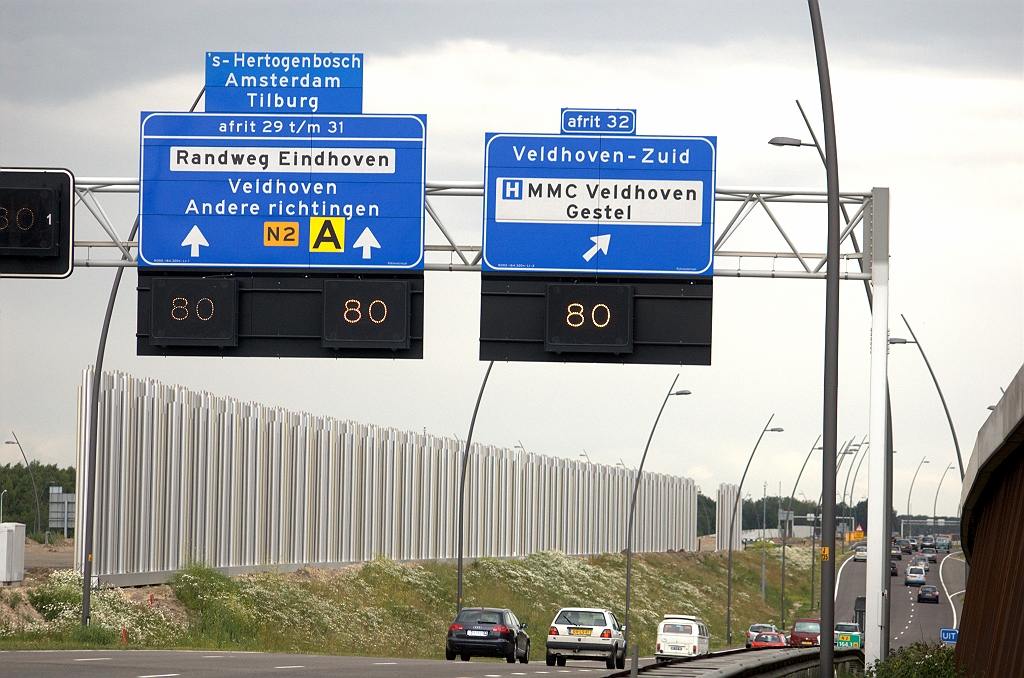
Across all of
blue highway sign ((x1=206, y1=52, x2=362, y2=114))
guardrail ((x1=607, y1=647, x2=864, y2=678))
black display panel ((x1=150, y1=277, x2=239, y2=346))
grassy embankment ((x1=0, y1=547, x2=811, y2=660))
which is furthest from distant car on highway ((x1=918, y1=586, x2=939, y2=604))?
black display panel ((x1=150, y1=277, x2=239, y2=346))

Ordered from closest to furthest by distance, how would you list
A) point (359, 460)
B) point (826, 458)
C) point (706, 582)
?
point (826, 458), point (359, 460), point (706, 582)

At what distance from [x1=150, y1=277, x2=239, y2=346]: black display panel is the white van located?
82.4 ft

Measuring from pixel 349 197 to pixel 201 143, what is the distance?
2.54m

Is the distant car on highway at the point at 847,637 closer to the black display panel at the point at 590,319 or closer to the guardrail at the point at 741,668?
the guardrail at the point at 741,668

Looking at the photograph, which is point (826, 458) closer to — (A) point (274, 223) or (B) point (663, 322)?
(B) point (663, 322)

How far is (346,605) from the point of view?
5431cm

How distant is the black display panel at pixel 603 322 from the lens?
22.3 meters

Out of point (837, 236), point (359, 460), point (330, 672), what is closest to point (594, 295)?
point (837, 236)

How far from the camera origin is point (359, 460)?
212 ft

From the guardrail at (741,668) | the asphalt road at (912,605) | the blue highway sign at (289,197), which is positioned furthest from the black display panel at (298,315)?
the asphalt road at (912,605)

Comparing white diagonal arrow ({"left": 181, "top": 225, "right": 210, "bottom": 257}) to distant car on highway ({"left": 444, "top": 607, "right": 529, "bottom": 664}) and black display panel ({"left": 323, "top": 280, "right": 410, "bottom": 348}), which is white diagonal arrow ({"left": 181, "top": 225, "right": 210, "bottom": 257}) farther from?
distant car on highway ({"left": 444, "top": 607, "right": 529, "bottom": 664})

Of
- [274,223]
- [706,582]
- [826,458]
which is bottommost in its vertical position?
[706,582]

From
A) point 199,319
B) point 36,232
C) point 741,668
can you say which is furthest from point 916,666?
point 36,232

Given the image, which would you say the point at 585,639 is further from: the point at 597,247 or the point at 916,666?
the point at 597,247
